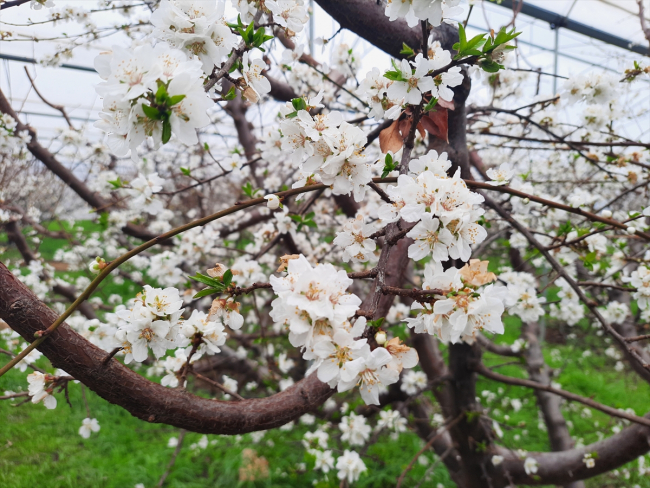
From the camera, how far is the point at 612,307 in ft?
8.73

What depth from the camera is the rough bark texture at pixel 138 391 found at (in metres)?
0.81

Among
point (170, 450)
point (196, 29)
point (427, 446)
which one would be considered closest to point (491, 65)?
point (196, 29)

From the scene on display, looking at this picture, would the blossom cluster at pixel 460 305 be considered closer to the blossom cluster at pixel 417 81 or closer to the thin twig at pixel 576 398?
the blossom cluster at pixel 417 81

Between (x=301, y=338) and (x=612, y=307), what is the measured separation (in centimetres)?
283

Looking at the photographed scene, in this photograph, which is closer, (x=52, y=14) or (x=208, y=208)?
(x=52, y=14)

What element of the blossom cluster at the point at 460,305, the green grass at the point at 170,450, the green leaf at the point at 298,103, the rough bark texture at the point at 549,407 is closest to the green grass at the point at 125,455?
the green grass at the point at 170,450

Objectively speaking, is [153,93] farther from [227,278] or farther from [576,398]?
[576,398]

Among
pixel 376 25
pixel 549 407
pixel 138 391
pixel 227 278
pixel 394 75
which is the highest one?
pixel 376 25

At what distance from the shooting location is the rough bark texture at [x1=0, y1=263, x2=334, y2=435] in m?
0.81

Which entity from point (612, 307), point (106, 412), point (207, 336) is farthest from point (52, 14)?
point (612, 307)

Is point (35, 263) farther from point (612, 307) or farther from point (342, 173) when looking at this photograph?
point (612, 307)

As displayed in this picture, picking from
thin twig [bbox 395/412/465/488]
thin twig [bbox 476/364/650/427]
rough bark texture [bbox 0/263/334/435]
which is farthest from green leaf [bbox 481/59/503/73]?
thin twig [bbox 395/412/465/488]

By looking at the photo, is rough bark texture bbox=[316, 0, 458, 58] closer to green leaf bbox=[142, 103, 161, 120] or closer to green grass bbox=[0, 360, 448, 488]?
green leaf bbox=[142, 103, 161, 120]

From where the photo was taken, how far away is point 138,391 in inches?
35.7
